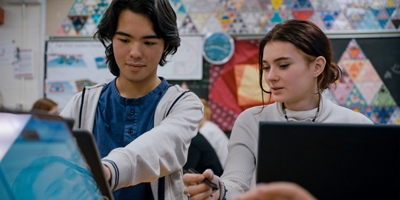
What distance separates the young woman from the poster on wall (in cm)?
284

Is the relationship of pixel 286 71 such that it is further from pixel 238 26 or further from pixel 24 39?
pixel 24 39

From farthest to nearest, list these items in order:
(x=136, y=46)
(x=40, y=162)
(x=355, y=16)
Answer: (x=355, y=16), (x=136, y=46), (x=40, y=162)

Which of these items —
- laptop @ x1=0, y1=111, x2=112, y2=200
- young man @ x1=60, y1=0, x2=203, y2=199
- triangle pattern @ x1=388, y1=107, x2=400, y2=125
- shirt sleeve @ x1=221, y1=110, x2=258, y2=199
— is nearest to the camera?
laptop @ x1=0, y1=111, x2=112, y2=200

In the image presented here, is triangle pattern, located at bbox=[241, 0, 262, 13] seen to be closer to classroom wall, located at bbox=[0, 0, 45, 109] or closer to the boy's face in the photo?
classroom wall, located at bbox=[0, 0, 45, 109]

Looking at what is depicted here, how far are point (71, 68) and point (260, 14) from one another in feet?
5.84

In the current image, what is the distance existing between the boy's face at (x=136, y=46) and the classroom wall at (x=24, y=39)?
306cm

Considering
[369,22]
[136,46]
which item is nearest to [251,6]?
[369,22]

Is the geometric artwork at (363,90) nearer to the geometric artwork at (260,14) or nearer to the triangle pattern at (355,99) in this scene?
the triangle pattern at (355,99)

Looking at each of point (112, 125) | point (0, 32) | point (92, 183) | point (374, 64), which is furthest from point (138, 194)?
point (0, 32)

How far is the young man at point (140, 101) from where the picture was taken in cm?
126

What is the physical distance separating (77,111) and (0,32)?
3.21 m

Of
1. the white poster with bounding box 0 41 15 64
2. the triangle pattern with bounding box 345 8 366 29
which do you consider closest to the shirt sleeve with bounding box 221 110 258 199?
the triangle pattern with bounding box 345 8 366 29

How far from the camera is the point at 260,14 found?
396 cm

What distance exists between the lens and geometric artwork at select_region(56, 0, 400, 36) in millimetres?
3850
